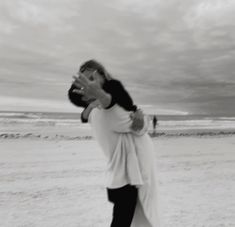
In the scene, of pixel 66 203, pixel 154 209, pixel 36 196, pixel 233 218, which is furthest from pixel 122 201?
pixel 36 196

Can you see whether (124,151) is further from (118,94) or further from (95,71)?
(95,71)

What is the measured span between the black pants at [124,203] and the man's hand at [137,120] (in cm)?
45

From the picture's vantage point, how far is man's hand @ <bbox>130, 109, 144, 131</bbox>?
2262 mm

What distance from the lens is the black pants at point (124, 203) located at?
2.38 m

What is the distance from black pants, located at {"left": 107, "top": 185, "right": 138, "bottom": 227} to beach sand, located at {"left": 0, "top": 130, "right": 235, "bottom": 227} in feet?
6.72

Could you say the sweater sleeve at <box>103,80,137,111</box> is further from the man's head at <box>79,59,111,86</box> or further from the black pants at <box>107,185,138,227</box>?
the black pants at <box>107,185,138,227</box>

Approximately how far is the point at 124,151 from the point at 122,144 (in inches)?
2.1

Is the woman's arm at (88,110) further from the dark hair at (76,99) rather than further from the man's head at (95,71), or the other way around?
the man's head at (95,71)

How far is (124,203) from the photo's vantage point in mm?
2410

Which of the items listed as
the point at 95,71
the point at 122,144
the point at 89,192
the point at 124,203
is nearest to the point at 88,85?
the point at 95,71

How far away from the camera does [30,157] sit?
10.5m

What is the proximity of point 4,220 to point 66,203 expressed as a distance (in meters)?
1.07

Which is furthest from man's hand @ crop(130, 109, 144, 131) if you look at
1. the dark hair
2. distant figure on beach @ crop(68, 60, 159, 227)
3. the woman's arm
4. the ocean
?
the ocean

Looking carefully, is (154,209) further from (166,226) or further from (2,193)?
(2,193)
